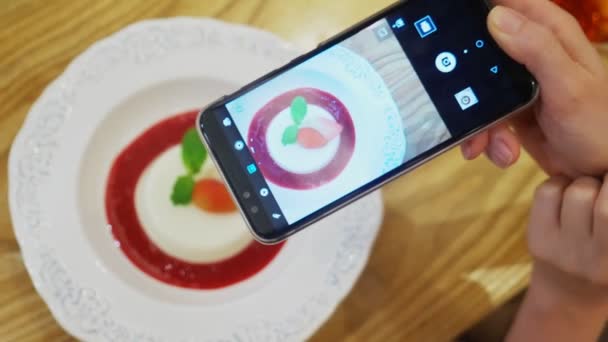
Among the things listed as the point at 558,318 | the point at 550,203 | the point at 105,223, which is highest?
the point at 105,223

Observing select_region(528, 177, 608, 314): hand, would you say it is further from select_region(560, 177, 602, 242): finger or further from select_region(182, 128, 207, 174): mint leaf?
select_region(182, 128, 207, 174): mint leaf

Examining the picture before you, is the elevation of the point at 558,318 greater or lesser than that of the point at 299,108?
lesser

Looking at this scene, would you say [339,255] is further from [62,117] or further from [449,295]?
[62,117]

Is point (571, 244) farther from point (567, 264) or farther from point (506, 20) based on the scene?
point (506, 20)

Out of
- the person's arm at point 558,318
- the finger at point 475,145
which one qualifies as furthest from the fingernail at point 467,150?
the person's arm at point 558,318

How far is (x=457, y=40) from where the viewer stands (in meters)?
0.47

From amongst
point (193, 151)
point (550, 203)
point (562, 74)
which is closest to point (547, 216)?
point (550, 203)

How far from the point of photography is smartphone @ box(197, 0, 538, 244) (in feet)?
1.52

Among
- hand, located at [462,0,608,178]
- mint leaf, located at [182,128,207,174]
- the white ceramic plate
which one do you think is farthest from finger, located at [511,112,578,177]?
mint leaf, located at [182,128,207,174]

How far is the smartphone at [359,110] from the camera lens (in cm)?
46

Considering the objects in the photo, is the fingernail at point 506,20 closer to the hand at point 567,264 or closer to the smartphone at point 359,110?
the smartphone at point 359,110

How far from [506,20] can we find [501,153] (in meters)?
0.11

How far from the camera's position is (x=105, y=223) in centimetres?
55

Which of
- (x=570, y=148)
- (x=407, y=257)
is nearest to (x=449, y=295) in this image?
(x=407, y=257)
